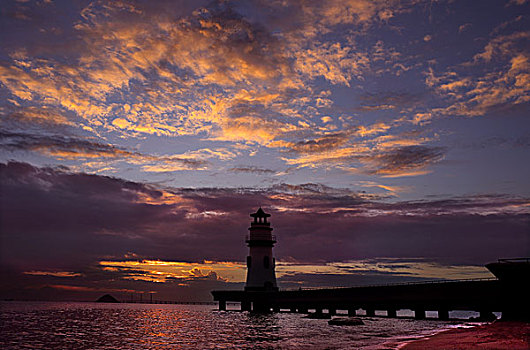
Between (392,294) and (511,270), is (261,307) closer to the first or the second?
(392,294)

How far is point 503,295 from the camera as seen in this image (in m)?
36.1

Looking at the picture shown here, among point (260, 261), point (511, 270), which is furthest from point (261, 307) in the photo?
point (511, 270)

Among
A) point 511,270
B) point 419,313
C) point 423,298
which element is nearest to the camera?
point 511,270

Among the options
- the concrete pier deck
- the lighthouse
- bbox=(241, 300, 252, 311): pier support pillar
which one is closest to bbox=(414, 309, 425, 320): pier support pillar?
the concrete pier deck

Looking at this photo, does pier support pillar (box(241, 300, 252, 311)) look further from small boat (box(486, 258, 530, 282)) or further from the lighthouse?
small boat (box(486, 258, 530, 282))

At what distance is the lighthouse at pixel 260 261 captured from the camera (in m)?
73.7

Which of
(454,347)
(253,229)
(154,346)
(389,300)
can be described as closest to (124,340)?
(154,346)

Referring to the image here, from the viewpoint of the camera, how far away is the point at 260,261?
2901 inches

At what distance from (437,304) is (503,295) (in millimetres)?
10123

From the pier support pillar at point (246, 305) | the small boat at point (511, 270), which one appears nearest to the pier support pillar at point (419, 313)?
the small boat at point (511, 270)

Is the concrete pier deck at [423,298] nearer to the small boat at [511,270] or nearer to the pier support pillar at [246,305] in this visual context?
the small boat at [511,270]

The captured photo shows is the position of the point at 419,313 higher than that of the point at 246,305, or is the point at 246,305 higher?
the point at 419,313

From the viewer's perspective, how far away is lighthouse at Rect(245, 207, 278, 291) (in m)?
73.7

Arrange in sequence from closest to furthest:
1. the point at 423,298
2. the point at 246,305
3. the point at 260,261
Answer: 1. the point at 423,298
2. the point at 260,261
3. the point at 246,305
